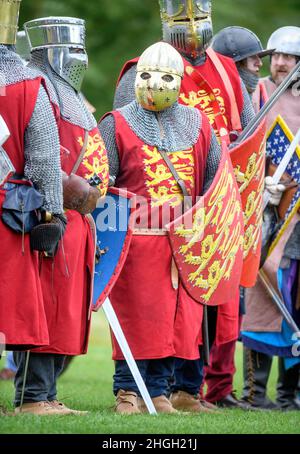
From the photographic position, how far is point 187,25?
791 cm

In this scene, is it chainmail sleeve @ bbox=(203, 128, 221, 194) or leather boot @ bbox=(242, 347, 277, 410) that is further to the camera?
leather boot @ bbox=(242, 347, 277, 410)

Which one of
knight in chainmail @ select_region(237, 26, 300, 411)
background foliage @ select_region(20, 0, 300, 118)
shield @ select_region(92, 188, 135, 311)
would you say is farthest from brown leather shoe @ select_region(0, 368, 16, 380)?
background foliage @ select_region(20, 0, 300, 118)

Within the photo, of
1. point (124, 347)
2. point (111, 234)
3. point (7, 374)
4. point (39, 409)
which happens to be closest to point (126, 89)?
point (111, 234)

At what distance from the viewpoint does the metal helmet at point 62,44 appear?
691cm

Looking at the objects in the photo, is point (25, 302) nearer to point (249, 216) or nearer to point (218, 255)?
point (218, 255)

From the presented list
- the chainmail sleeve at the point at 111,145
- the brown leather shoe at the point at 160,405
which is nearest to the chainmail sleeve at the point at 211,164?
the chainmail sleeve at the point at 111,145

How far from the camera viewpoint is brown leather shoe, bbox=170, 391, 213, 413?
7.70 meters

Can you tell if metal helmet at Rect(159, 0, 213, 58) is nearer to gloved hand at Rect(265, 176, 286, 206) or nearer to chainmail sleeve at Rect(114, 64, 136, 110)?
chainmail sleeve at Rect(114, 64, 136, 110)

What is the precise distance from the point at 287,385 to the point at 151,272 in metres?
2.10

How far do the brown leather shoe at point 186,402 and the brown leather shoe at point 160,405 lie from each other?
0.43 m

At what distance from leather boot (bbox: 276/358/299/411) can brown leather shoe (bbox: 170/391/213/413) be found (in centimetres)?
119

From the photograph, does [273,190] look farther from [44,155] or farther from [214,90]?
[44,155]

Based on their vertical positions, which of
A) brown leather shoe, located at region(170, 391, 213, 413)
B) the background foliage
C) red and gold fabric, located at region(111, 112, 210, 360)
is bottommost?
brown leather shoe, located at region(170, 391, 213, 413)

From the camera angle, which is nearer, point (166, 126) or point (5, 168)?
point (5, 168)
